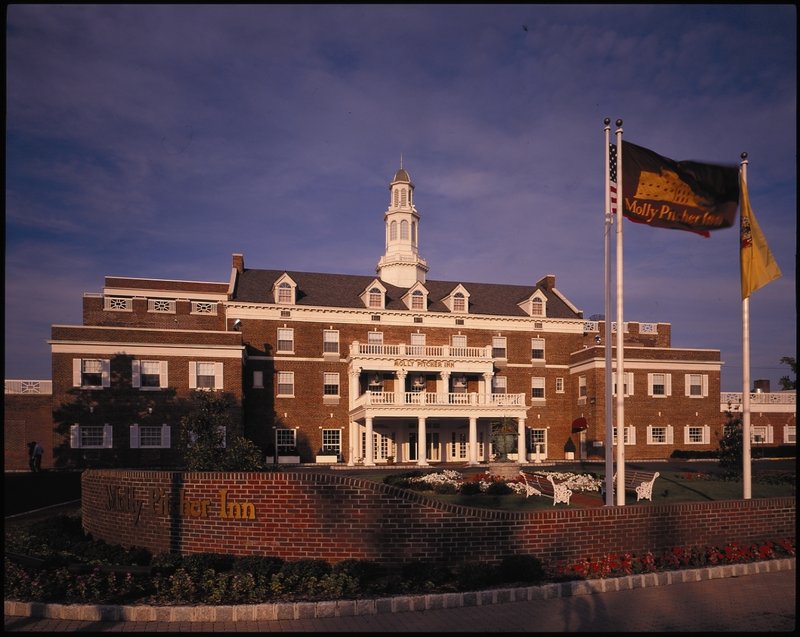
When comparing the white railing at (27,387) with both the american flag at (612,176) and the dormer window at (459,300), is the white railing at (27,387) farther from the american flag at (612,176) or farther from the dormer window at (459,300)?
the american flag at (612,176)

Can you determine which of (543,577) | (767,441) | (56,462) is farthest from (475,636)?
(767,441)

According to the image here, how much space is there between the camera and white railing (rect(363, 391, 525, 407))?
4344 centimetres

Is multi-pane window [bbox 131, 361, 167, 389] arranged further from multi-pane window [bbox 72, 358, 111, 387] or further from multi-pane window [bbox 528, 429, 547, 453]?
multi-pane window [bbox 528, 429, 547, 453]

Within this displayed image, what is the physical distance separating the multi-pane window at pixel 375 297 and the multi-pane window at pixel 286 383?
7495mm

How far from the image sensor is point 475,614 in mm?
11977

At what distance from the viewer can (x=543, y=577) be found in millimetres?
13719

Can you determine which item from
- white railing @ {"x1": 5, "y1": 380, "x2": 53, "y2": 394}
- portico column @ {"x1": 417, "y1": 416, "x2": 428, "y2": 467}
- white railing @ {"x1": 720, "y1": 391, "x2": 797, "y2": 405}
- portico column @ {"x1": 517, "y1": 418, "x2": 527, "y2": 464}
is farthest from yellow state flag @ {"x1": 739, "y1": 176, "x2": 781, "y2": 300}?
white railing @ {"x1": 5, "y1": 380, "x2": 53, "y2": 394}

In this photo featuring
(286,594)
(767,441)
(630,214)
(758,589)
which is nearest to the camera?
(286,594)

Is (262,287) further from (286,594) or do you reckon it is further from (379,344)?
(286,594)

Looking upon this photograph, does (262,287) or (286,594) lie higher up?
(262,287)

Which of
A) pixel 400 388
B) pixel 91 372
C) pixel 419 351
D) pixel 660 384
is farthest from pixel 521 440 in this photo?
pixel 91 372

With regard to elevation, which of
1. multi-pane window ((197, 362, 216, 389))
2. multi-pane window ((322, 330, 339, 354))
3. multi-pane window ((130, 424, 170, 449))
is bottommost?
multi-pane window ((130, 424, 170, 449))

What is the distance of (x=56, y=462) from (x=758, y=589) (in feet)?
122

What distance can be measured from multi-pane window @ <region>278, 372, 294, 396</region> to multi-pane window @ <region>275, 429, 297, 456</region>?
249cm
